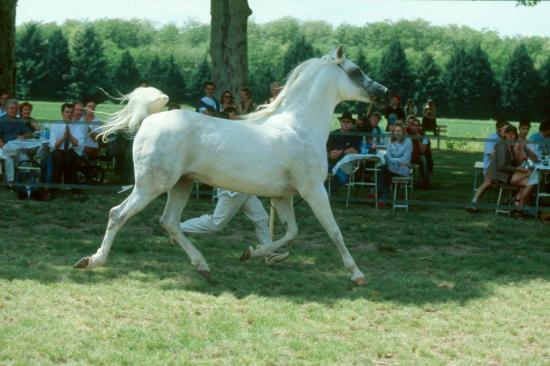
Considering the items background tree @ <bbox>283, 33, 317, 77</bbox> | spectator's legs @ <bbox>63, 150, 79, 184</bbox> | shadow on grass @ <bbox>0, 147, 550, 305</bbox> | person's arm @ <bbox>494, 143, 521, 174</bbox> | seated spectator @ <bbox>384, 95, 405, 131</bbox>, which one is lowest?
shadow on grass @ <bbox>0, 147, 550, 305</bbox>

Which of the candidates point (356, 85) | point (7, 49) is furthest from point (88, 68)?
point (356, 85)

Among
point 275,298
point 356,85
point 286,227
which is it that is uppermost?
point 356,85

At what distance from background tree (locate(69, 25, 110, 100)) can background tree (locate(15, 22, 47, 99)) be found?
174 centimetres

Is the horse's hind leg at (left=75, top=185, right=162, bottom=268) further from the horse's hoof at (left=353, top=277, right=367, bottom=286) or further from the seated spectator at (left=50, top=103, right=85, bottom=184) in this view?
the seated spectator at (left=50, top=103, right=85, bottom=184)

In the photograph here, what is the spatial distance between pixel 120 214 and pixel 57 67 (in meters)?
46.6

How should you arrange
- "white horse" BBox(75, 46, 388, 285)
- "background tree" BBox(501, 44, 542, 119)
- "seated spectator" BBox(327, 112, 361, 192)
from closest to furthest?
"white horse" BBox(75, 46, 388, 285) < "seated spectator" BBox(327, 112, 361, 192) < "background tree" BBox(501, 44, 542, 119)

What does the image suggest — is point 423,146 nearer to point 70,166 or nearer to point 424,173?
point 424,173

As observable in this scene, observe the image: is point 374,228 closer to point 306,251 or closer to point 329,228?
point 306,251

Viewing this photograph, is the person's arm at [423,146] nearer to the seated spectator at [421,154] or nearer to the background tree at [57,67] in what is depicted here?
the seated spectator at [421,154]

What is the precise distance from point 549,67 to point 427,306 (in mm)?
41405

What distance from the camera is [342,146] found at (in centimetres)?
1480

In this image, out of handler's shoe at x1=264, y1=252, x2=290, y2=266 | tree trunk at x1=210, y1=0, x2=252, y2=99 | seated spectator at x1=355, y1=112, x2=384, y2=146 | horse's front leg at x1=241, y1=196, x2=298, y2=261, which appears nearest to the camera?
horse's front leg at x1=241, y1=196, x2=298, y2=261

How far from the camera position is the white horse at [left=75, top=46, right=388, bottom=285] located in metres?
8.24

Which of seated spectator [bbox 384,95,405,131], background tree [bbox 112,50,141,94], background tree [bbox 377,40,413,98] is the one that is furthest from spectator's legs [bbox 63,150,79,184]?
background tree [bbox 112,50,141,94]
